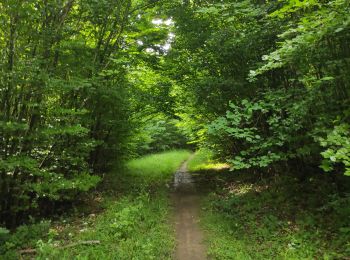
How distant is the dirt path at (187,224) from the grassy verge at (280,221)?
0.28m

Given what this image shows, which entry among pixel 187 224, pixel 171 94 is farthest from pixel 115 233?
pixel 171 94

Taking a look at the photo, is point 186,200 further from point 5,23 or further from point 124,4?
point 5,23

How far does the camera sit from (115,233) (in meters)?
7.93

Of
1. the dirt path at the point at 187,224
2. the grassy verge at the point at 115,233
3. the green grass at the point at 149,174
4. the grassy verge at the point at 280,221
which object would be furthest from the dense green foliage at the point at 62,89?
the grassy verge at the point at 280,221

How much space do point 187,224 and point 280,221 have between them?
2.71 m

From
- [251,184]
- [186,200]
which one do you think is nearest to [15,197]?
[186,200]

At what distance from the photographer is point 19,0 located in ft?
22.9

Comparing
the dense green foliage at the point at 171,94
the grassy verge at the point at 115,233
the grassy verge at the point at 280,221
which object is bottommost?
the grassy verge at the point at 280,221

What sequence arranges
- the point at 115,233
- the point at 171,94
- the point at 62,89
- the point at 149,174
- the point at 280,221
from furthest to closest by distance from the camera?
the point at 149,174
the point at 171,94
the point at 280,221
the point at 62,89
the point at 115,233

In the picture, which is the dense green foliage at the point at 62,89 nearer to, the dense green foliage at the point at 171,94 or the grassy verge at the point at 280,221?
the dense green foliage at the point at 171,94

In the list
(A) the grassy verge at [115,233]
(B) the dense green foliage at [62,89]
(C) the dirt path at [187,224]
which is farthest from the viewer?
(B) the dense green foliage at [62,89]

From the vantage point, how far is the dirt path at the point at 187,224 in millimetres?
7330

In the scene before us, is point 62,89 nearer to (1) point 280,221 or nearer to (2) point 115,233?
(2) point 115,233

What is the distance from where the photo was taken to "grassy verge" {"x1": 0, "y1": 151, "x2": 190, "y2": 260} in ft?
22.6
